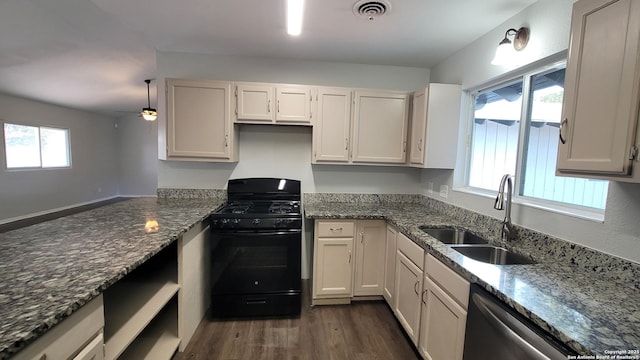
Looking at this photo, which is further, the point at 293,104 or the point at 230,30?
the point at 293,104

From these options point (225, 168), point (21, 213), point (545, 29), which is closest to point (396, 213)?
point (545, 29)

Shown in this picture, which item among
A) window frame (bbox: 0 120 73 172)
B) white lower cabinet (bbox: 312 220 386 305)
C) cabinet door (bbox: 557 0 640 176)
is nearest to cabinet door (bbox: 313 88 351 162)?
white lower cabinet (bbox: 312 220 386 305)

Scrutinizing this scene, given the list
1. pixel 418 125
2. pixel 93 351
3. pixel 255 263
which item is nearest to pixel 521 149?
pixel 418 125

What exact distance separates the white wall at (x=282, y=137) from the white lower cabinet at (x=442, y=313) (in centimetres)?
148

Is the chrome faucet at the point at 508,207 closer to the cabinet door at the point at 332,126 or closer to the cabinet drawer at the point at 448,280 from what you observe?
the cabinet drawer at the point at 448,280

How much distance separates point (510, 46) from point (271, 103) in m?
1.91

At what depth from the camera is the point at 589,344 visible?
0.76 meters

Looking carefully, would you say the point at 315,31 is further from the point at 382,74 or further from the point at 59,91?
the point at 59,91

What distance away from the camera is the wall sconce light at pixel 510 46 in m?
1.68

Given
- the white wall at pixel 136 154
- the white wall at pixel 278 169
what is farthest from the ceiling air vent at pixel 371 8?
the white wall at pixel 136 154

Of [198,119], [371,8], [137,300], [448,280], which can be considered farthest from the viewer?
[198,119]

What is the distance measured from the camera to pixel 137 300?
1.57 metres

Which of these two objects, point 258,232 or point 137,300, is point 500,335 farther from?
point 137,300

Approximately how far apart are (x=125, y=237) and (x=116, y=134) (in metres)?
8.60
